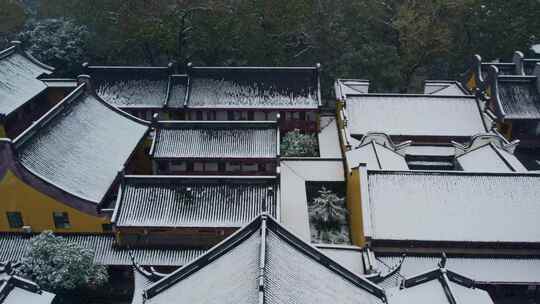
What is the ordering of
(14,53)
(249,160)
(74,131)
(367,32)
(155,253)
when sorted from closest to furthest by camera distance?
(155,253) < (74,131) < (249,160) < (14,53) < (367,32)

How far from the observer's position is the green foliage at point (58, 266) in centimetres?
2672

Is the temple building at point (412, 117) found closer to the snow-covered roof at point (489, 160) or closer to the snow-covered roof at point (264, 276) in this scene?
the snow-covered roof at point (489, 160)

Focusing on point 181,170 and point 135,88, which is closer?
point 181,170

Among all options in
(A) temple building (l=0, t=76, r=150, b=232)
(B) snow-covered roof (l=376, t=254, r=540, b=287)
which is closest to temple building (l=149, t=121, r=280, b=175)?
(A) temple building (l=0, t=76, r=150, b=232)

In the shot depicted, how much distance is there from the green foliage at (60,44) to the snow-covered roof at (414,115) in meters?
30.4

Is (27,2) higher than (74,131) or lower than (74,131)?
higher

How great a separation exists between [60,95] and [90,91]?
9.43 meters

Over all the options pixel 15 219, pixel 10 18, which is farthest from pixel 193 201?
pixel 10 18

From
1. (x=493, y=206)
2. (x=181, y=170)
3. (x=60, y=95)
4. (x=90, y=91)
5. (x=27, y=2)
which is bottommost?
(x=493, y=206)

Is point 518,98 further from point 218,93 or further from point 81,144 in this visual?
point 81,144

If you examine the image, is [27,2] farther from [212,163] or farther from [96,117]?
[212,163]

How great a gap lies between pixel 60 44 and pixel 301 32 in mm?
25826

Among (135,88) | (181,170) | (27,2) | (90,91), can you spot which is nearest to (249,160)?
(181,170)

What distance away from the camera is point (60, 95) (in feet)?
154
